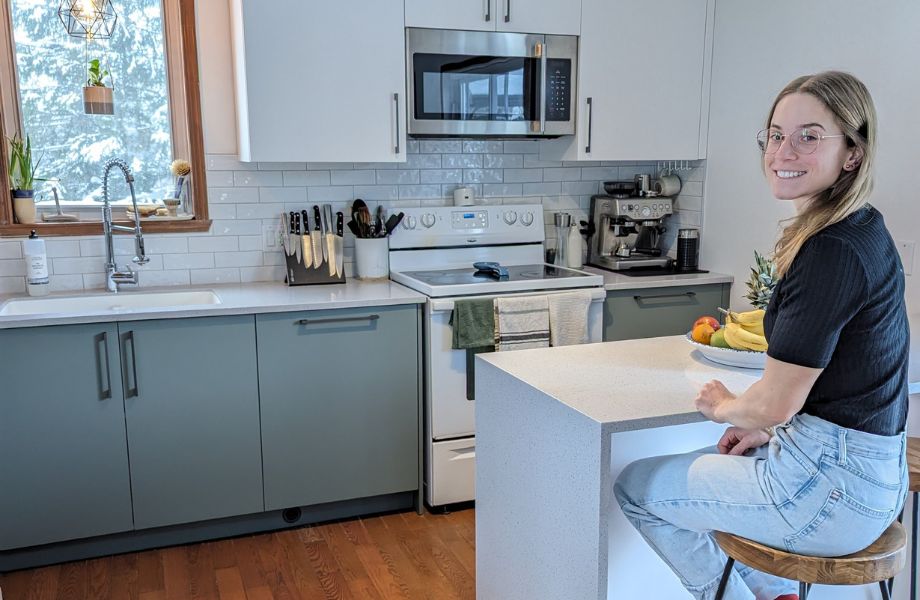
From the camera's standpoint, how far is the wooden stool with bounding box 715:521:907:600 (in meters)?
1.51

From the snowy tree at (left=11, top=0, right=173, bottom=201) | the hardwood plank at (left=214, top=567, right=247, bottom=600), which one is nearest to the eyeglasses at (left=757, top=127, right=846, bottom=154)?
the hardwood plank at (left=214, top=567, right=247, bottom=600)

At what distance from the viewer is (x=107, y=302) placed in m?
3.24

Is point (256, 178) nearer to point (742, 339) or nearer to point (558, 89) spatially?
point (558, 89)

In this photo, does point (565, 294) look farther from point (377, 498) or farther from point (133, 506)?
point (133, 506)

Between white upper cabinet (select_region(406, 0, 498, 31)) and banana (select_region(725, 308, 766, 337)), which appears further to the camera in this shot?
white upper cabinet (select_region(406, 0, 498, 31))

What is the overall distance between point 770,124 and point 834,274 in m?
0.36

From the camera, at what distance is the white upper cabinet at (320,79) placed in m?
3.10

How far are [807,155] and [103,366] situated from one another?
2.34 meters

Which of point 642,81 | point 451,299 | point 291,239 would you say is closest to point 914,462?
point 451,299

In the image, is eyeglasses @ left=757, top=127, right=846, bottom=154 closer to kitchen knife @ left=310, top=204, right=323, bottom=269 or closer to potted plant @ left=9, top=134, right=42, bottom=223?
kitchen knife @ left=310, top=204, right=323, bottom=269

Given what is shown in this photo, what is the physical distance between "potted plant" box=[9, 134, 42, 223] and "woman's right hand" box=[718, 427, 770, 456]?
2.74m

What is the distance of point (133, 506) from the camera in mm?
2965

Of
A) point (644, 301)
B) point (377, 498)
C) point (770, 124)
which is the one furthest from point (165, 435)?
point (770, 124)

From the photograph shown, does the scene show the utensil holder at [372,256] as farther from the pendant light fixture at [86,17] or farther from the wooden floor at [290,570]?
the pendant light fixture at [86,17]
